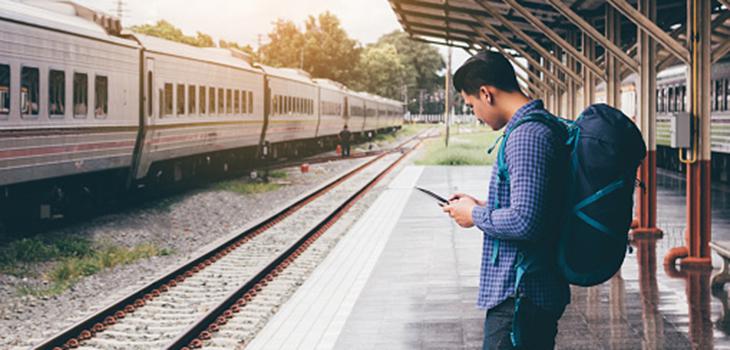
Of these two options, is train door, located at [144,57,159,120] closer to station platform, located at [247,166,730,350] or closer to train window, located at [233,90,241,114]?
station platform, located at [247,166,730,350]

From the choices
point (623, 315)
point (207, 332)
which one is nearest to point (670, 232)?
point (623, 315)

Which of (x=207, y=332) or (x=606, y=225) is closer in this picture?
(x=606, y=225)

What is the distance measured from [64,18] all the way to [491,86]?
12765 millimetres

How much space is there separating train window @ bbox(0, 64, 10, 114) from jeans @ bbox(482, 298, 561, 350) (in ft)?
34.6

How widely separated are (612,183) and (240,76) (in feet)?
82.3

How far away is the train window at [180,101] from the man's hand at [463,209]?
58.7ft

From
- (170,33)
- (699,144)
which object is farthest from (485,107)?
(170,33)

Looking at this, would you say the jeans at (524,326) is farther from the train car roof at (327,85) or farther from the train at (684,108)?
the train car roof at (327,85)

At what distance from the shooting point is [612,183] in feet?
11.2

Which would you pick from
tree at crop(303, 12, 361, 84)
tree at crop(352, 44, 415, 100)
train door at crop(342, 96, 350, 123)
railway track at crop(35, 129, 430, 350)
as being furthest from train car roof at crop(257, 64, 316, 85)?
tree at crop(352, 44, 415, 100)

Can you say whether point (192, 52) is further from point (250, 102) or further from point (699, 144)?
point (699, 144)

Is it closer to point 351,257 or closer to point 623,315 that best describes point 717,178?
point 351,257

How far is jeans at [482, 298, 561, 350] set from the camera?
11.9 feet

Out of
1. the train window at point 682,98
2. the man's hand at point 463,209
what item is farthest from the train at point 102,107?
the train window at point 682,98
